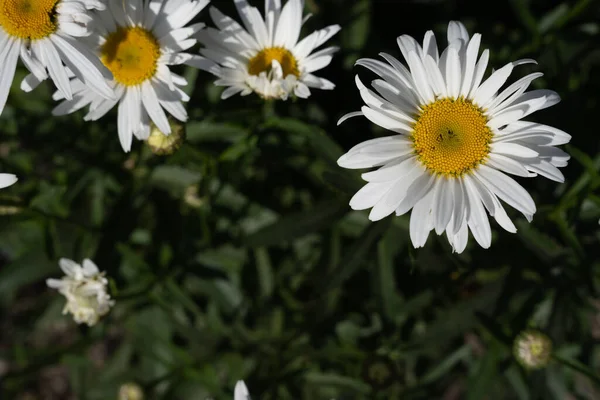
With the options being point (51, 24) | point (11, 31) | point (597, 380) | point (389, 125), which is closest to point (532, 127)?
point (389, 125)

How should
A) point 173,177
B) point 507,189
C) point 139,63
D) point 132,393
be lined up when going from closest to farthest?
point 507,189 → point 139,63 → point 132,393 → point 173,177

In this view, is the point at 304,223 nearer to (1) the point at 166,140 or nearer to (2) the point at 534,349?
(1) the point at 166,140

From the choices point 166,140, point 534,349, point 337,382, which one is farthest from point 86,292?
point 534,349

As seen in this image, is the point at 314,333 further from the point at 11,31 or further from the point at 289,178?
the point at 11,31

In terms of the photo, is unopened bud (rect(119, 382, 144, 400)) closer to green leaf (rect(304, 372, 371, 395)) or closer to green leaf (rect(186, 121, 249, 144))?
green leaf (rect(304, 372, 371, 395))

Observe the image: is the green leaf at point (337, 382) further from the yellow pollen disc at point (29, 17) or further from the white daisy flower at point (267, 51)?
the yellow pollen disc at point (29, 17)

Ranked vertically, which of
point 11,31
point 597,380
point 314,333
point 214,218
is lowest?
point 597,380

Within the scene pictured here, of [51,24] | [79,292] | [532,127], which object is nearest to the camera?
[532,127]
